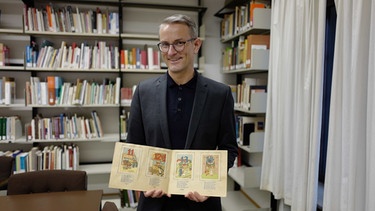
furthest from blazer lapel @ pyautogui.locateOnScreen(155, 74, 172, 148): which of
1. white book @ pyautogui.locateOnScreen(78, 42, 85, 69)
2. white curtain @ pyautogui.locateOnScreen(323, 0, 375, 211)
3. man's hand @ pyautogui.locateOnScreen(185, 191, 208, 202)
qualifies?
white book @ pyautogui.locateOnScreen(78, 42, 85, 69)

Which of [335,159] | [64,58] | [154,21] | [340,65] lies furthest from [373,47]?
[64,58]

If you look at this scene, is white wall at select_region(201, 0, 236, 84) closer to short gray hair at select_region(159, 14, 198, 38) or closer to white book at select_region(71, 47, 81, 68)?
white book at select_region(71, 47, 81, 68)

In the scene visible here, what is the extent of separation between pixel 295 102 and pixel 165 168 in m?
1.54

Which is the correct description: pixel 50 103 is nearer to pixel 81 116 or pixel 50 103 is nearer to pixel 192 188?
pixel 81 116

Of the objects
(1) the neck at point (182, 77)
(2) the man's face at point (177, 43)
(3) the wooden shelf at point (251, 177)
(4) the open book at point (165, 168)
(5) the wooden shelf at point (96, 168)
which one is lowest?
(5) the wooden shelf at point (96, 168)

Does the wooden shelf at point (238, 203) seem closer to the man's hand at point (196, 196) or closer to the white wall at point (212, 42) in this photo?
the white wall at point (212, 42)

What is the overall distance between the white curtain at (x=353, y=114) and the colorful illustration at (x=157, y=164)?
1153mm

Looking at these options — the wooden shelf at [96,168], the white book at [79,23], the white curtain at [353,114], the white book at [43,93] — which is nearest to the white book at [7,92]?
the white book at [43,93]

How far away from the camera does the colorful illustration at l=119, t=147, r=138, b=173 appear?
48.0 inches

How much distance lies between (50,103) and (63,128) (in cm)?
32

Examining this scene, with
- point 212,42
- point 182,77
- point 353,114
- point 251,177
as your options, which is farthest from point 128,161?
point 212,42

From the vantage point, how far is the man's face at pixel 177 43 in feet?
3.92

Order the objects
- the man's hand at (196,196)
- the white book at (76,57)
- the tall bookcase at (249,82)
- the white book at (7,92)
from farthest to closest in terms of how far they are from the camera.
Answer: the white book at (76,57) → the white book at (7,92) → the tall bookcase at (249,82) → the man's hand at (196,196)

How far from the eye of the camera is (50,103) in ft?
10.3
